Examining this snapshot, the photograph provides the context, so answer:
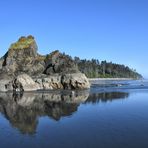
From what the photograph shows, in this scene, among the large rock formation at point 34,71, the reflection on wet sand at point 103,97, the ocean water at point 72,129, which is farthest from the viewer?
the large rock formation at point 34,71

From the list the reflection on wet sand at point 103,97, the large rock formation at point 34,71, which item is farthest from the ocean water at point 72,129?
the large rock formation at point 34,71

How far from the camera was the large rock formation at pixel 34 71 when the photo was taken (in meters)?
112

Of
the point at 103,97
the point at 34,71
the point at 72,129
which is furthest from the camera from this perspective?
the point at 34,71

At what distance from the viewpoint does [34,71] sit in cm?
13600

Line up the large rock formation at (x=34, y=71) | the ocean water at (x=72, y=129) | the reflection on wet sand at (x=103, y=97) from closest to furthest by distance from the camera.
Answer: the ocean water at (x=72, y=129), the reflection on wet sand at (x=103, y=97), the large rock formation at (x=34, y=71)

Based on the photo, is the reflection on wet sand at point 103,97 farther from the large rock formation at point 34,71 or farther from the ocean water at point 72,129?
the large rock formation at point 34,71

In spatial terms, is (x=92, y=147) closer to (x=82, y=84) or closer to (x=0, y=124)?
(x=0, y=124)

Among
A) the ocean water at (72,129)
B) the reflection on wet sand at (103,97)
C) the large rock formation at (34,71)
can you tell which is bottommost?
the ocean water at (72,129)

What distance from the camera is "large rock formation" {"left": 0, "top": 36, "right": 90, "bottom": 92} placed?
369ft

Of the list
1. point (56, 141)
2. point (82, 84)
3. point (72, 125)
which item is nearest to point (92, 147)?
point (56, 141)

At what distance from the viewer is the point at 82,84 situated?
118m

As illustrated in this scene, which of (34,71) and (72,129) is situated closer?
(72,129)

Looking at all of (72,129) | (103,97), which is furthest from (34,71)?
(72,129)

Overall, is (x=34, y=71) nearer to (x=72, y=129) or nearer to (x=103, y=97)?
(x=103, y=97)
